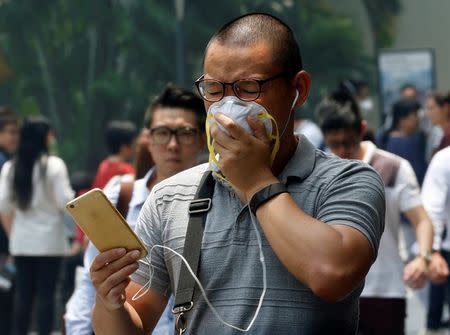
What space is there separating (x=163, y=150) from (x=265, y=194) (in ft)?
7.83

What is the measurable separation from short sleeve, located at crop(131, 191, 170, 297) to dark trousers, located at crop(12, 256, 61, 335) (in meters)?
6.65

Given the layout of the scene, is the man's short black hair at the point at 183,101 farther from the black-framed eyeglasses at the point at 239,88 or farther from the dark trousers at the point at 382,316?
the black-framed eyeglasses at the point at 239,88

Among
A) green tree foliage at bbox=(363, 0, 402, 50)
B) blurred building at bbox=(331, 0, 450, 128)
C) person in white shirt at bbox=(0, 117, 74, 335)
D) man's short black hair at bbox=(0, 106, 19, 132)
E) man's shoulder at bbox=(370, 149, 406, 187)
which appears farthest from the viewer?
blurred building at bbox=(331, 0, 450, 128)

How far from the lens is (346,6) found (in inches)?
1171

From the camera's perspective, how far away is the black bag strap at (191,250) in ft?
9.30

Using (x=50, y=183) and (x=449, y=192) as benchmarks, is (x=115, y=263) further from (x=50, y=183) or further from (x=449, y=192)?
(x=50, y=183)

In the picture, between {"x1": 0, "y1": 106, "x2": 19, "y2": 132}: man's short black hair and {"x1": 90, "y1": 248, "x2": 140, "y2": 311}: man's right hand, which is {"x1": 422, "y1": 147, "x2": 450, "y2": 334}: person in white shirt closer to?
{"x1": 90, "y1": 248, "x2": 140, "y2": 311}: man's right hand

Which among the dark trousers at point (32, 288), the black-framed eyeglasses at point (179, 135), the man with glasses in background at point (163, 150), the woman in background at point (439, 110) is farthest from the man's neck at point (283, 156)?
the woman in background at point (439, 110)

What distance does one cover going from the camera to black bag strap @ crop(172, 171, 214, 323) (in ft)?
9.30

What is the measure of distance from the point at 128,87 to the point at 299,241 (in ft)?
74.6

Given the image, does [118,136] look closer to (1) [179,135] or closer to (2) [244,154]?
(1) [179,135]

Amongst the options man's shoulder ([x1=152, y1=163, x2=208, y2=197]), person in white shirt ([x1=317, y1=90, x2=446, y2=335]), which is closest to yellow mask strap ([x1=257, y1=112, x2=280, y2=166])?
man's shoulder ([x1=152, y1=163, x2=208, y2=197])

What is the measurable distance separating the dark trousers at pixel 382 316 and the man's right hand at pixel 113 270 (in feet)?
11.6

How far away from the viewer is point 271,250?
278 centimetres
